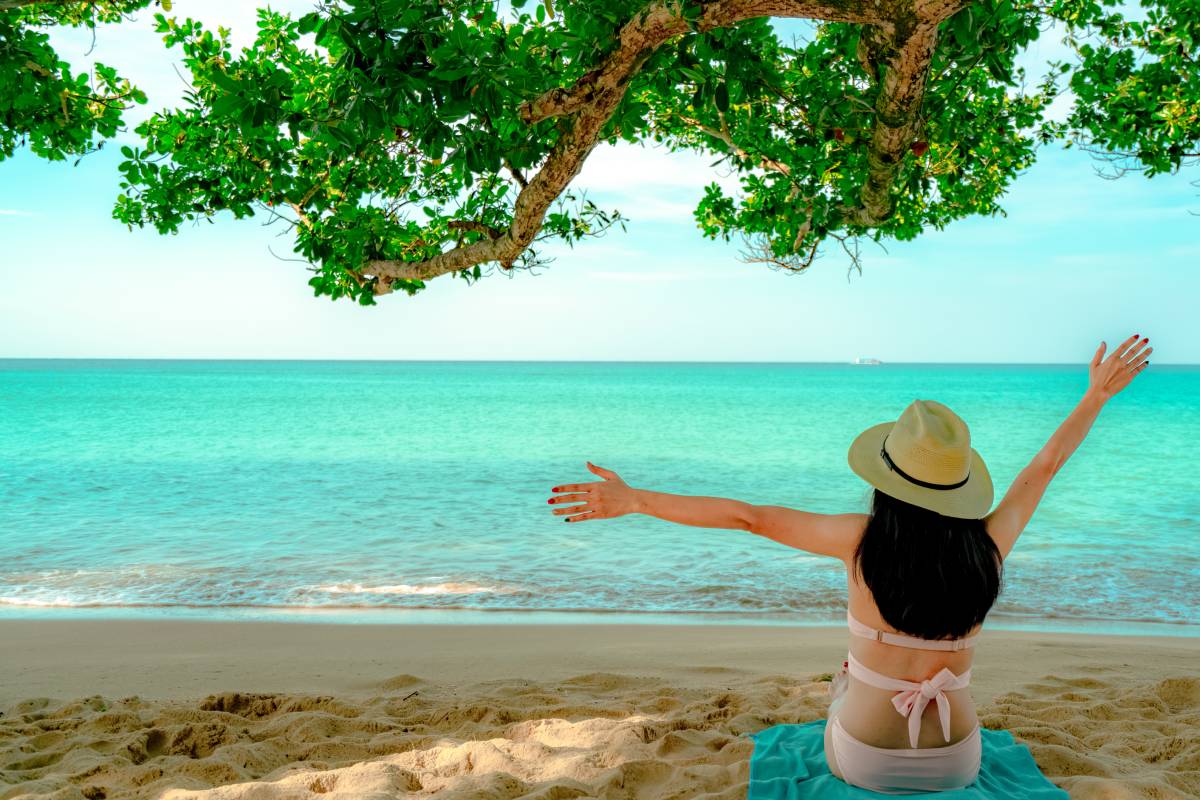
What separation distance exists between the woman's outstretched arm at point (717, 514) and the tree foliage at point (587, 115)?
6.19 feet

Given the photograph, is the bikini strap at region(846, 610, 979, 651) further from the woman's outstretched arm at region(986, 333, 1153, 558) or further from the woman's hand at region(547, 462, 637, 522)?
the woman's hand at region(547, 462, 637, 522)

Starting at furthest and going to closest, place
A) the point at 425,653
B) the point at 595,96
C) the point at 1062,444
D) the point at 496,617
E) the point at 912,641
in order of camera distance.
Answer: the point at 496,617
the point at 425,653
the point at 595,96
the point at 1062,444
the point at 912,641

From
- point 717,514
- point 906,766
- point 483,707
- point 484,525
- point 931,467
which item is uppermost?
point 931,467

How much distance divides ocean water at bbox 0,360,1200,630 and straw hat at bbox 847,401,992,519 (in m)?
0.28

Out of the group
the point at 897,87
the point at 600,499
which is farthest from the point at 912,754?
the point at 897,87

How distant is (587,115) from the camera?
13.9 ft

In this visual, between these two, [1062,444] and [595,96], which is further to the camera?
[595,96]

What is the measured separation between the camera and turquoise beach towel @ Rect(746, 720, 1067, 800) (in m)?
3.14

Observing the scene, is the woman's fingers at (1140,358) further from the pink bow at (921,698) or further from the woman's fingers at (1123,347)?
the pink bow at (921,698)

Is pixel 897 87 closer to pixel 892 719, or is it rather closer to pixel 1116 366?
pixel 1116 366

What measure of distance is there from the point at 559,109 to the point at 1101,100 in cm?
467

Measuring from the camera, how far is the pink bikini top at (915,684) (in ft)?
9.53

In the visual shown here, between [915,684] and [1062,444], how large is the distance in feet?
3.42

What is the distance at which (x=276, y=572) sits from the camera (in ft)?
32.8
